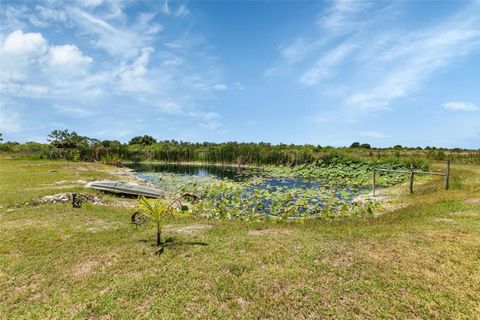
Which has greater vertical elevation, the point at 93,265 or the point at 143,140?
the point at 143,140

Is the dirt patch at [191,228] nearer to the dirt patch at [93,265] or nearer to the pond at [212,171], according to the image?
the dirt patch at [93,265]

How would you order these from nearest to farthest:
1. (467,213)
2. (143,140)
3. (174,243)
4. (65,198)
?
(174,243), (467,213), (65,198), (143,140)

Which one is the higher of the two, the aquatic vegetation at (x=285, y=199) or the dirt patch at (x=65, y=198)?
the dirt patch at (x=65, y=198)

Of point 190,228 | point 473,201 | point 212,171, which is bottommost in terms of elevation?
point 212,171

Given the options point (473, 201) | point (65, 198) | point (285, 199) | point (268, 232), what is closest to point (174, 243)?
point (268, 232)

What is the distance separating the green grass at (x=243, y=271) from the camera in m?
3.62

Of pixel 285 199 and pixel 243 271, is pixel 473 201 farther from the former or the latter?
pixel 243 271

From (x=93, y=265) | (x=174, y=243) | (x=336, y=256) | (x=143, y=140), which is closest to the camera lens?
(x=93, y=265)

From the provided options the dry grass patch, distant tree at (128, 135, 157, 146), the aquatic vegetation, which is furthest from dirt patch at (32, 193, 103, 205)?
distant tree at (128, 135, 157, 146)

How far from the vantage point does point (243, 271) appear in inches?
177

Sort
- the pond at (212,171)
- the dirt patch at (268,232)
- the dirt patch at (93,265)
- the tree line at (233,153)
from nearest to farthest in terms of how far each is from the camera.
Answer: the dirt patch at (93,265), the dirt patch at (268,232), the pond at (212,171), the tree line at (233,153)

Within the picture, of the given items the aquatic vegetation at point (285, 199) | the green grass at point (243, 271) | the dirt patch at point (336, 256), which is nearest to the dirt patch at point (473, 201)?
the green grass at point (243, 271)

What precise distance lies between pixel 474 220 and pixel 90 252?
9.38 meters

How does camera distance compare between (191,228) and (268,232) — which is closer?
(268,232)
